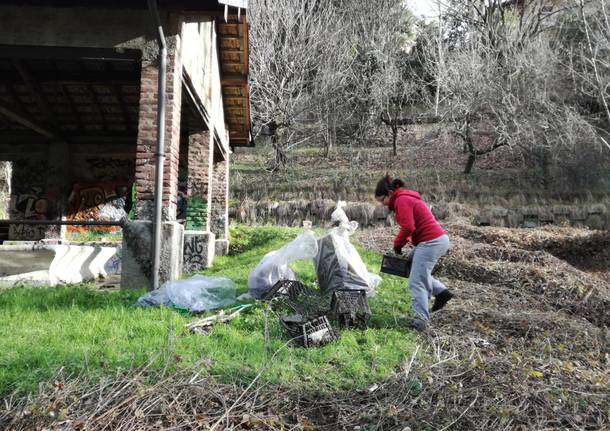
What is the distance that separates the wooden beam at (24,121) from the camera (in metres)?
10.4

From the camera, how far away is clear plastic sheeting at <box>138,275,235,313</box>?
215 inches

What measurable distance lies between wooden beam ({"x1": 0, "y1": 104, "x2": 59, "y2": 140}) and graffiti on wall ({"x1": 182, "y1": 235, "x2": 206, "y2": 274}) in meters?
4.75

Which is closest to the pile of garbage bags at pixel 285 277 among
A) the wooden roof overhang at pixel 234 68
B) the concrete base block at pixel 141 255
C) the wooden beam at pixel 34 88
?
the concrete base block at pixel 141 255

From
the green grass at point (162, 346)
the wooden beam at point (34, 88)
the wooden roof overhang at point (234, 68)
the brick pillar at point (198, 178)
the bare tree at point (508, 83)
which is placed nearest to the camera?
the green grass at point (162, 346)

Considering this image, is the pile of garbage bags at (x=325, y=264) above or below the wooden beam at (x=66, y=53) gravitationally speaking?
below

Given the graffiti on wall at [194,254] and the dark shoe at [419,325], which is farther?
the graffiti on wall at [194,254]

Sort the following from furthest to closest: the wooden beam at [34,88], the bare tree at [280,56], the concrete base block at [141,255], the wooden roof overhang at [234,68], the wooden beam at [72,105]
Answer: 1. the bare tree at [280,56]
2. the wooden beam at [72,105]
3. the wooden roof overhang at [234,68]
4. the wooden beam at [34,88]
5. the concrete base block at [141,255]

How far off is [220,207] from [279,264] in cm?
834

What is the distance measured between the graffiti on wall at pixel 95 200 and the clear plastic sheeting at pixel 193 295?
8679 millimetres

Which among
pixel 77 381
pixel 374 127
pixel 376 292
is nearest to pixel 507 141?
pixel 374 127

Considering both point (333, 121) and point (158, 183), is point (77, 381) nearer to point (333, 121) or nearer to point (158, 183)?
point (158, 183)

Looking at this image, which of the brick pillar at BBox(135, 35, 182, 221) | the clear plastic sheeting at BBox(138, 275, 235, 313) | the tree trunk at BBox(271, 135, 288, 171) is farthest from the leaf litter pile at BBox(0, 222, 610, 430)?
the tree trunk at BBox(271, 135, 288, 171)

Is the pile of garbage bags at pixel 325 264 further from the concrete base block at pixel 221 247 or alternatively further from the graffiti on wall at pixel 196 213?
the concrete base block at pixel 221 247

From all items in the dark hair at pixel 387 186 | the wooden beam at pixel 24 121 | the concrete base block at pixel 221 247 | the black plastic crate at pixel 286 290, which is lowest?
the concrete base block at pixel 221 247
